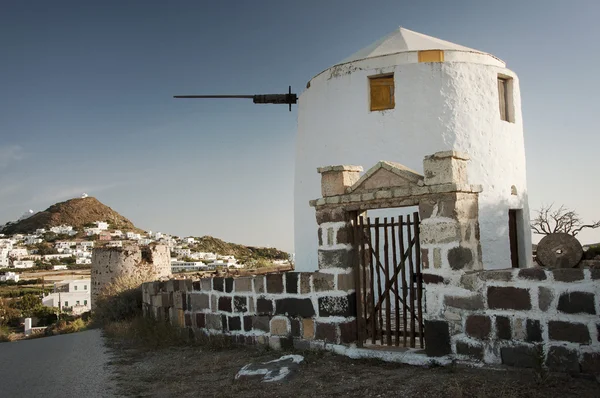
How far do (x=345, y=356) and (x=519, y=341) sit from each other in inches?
81.0

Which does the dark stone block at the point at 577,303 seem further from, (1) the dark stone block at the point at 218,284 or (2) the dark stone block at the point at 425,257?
(1) the dark stone block at the point at 218,284

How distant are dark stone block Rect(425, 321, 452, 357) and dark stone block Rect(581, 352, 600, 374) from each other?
1278mm

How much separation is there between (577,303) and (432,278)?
1.45 meters

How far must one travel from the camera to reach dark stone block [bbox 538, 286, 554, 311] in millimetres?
5225

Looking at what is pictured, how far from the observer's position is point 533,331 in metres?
5.32

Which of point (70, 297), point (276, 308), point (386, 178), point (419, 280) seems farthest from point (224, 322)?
point (70, 297)

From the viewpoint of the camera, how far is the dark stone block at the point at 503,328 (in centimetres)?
547

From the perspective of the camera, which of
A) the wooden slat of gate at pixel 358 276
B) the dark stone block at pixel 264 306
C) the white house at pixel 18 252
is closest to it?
the wooden slat of gate at pixel 358 276

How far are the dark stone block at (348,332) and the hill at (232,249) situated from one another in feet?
144

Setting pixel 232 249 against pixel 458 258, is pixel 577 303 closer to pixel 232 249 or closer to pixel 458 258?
pixel 458 258

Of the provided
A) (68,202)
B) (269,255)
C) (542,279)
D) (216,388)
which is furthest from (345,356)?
(68,202)

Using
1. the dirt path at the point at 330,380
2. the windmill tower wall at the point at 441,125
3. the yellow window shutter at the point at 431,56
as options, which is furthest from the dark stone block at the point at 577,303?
the yellow window shutter at the point at 431,56

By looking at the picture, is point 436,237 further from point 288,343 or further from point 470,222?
point 288,343

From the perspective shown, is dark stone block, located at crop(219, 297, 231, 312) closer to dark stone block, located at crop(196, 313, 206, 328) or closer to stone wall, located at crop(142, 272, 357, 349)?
stone wall, located at crop(142, 272, 357, 349)
